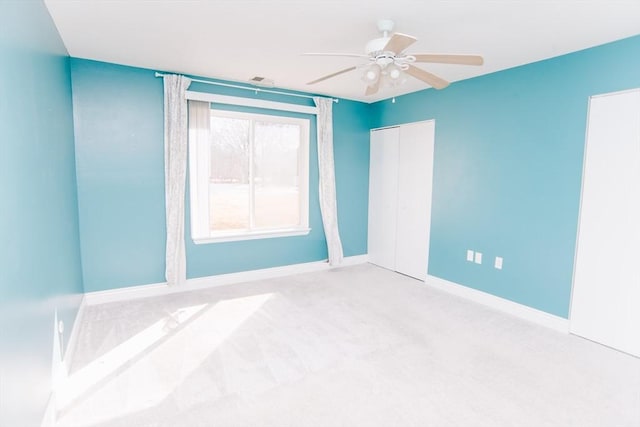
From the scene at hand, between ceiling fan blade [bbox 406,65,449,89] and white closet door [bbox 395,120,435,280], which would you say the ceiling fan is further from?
white closet door [bbox 395,120,435,280]

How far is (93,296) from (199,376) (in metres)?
1.92

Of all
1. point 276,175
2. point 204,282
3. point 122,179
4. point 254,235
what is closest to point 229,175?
point 276,175

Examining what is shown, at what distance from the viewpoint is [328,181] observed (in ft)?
15.5

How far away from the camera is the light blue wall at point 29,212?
1.32 m

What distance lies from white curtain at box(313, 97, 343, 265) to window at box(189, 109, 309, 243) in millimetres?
211

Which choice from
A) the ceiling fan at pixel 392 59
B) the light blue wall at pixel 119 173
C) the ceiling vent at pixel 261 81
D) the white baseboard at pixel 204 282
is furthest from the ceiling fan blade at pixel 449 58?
the white baseboard at pixel 204 282

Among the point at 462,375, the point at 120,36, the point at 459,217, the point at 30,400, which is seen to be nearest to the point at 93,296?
the point at 30,400

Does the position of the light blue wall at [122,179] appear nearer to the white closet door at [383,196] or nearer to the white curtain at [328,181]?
the white curtain at [328,181]

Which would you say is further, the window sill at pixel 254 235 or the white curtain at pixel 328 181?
the white curtain at pixel 328 181

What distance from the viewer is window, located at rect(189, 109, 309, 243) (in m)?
3.99

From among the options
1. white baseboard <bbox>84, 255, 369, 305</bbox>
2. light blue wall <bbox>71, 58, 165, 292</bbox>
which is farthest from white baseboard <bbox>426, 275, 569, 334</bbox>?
light blue wall <bbox>71, 58, 165, 292</bbox>

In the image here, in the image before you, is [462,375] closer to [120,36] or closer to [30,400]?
Answer: [30,400]

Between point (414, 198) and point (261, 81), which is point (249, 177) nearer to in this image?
point (261, 81)

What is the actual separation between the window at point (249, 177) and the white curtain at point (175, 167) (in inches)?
7.0
